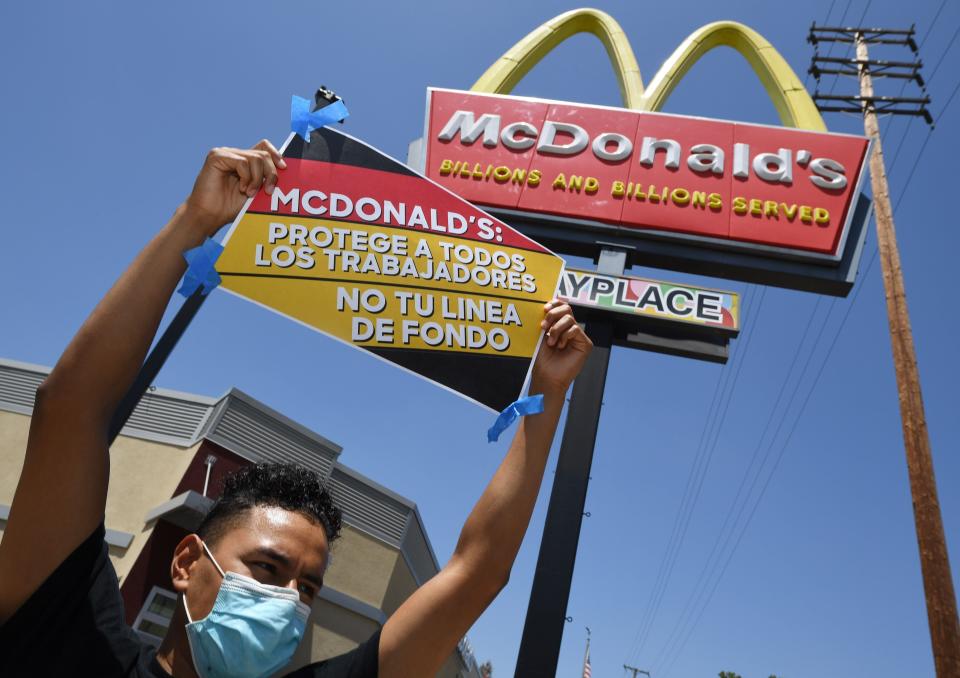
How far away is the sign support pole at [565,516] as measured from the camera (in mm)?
7238

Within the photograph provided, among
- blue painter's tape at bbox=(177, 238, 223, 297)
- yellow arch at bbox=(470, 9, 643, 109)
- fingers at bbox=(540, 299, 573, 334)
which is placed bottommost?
blue painter's tape at bbox=(177, 238, 223, 297)

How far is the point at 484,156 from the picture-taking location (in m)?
9.95

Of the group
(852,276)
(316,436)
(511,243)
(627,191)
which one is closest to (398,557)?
(316,436)

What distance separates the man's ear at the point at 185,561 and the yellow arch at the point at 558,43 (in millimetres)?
9626

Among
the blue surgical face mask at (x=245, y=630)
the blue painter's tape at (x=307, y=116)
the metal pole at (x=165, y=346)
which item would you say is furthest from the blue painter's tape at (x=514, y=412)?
the metal pole at (x=165, y=346)

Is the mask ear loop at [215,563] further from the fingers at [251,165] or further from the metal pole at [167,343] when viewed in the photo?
the metal pole at [167,343]

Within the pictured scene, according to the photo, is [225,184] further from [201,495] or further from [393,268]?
Result: [201,495]

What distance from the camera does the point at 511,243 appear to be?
2.78 meters

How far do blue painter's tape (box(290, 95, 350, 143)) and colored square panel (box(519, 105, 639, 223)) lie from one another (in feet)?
23.5

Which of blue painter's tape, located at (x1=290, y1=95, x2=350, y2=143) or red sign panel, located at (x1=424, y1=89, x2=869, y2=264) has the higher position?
red sign panel, located at (x1=424, y1=89, x2=869, y2=264)

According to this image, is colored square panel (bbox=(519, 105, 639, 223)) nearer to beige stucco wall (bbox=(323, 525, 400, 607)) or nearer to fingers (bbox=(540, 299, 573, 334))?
fingers (bbox=(540, 299, 573, 334))

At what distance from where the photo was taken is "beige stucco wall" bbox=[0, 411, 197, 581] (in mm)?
11562

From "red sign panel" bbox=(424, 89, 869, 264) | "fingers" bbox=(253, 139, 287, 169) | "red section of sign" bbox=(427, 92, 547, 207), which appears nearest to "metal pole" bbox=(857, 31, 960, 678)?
"red sign panel" bbox=(424, 89, 869, 264)

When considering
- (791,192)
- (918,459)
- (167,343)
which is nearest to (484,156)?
(791,192)
